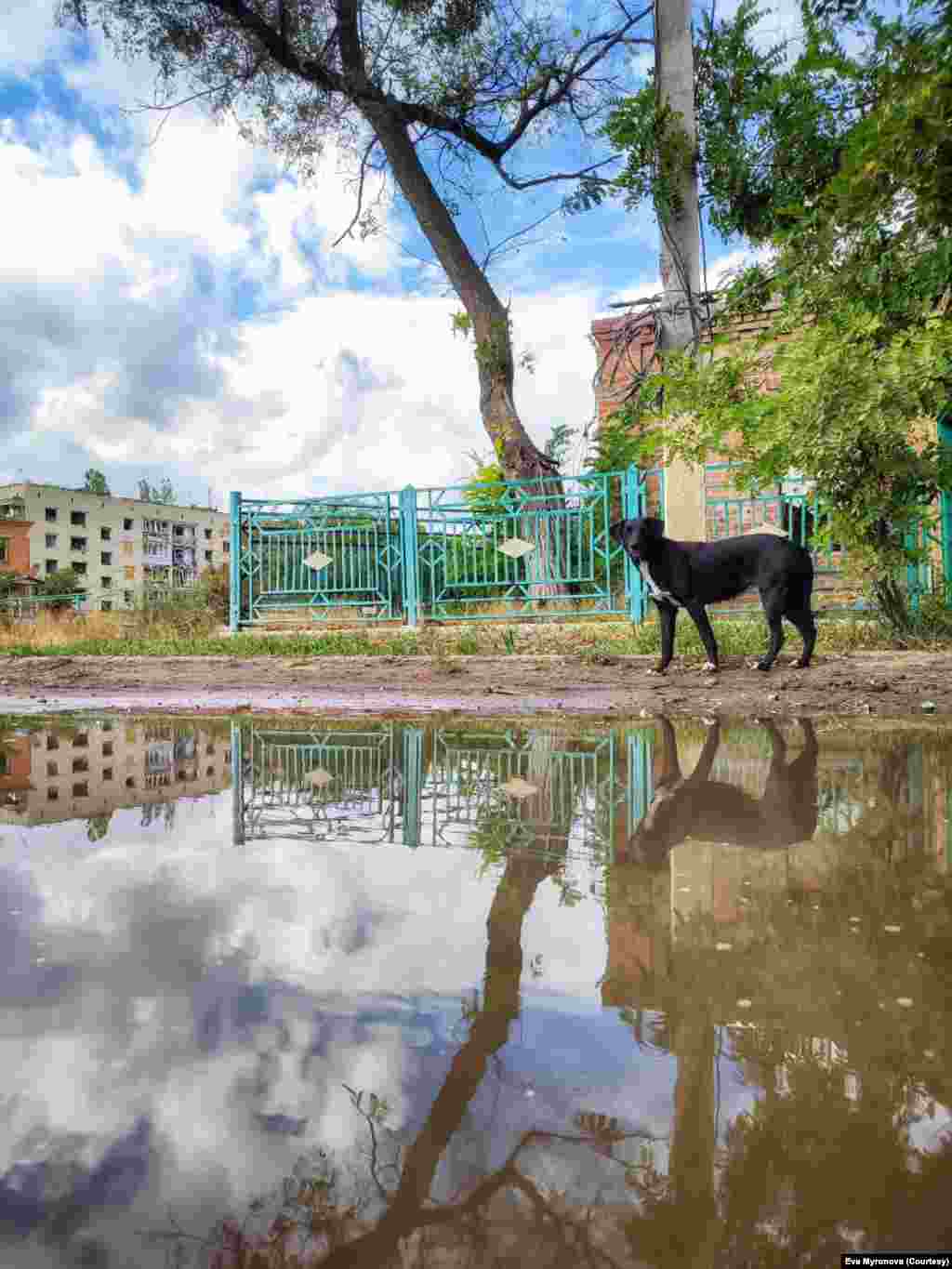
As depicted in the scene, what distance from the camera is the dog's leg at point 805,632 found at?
719cm

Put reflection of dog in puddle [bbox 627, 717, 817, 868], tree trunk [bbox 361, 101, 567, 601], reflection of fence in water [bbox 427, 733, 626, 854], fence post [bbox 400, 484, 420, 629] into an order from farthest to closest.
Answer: tree trunk [bbox 361, 101, 567, 601]
fence post [bbox 400, 484, 420, 629]
reflection of fence in water [bbox 427, 733, 626, 854]
reflection of dog in puddle [bbox 627, 717, 817, 868]

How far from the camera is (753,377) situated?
27.7ft

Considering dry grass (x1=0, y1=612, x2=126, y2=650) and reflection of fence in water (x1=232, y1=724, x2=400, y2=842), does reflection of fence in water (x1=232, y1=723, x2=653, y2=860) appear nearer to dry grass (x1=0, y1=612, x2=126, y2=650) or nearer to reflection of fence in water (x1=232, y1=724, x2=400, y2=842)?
reflection of fence in water (x1=232, y1=724, x2=400, y2=842)

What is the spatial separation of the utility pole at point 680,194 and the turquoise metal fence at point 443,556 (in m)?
1.90

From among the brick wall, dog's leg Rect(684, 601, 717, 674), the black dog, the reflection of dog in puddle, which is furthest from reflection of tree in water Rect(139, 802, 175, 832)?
the brick wall

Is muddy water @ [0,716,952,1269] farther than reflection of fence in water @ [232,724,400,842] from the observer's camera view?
No

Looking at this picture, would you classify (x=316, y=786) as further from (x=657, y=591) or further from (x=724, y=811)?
(x=657, y=591)

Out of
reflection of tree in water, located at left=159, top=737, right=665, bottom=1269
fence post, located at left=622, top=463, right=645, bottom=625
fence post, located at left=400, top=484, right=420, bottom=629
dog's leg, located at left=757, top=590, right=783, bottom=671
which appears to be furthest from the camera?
fence post, located at left=400, top=484, right=420, bottom=629

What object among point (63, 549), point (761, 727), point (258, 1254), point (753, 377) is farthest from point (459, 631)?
point (63, 549)

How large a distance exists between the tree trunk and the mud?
575 cm

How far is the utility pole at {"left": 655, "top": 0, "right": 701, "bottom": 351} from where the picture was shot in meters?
10.2

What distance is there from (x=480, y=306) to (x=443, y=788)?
11960 mm

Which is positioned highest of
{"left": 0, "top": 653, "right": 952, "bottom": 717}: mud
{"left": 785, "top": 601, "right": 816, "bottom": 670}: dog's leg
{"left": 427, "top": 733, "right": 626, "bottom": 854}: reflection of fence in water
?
{"left": 785, "top": 601, "right": 816, "bottom": 670}: dog's leg

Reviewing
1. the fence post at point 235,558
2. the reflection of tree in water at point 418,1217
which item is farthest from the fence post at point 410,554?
the reflection of tree in water at point 418,1217
